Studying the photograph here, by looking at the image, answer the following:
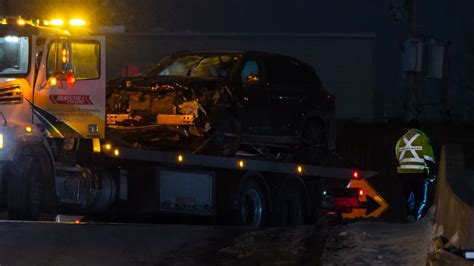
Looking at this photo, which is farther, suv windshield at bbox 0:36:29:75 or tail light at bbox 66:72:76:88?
tail light at bbox 66:72:76:88

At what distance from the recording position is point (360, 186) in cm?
1391

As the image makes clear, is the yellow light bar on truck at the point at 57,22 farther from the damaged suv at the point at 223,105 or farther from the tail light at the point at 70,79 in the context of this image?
the damaged suv at the point at 223,105

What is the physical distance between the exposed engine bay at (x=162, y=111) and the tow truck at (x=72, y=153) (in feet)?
1.38

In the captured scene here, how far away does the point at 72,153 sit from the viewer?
10414mm

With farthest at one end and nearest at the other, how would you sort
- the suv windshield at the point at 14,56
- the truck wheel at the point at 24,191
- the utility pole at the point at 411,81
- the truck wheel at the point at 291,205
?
the utility pole at the point at 411,81 < the truck wheel at the point at 291,205 < the suv windshield at the point at 14,56 < the truck wheel at the point at 24,191

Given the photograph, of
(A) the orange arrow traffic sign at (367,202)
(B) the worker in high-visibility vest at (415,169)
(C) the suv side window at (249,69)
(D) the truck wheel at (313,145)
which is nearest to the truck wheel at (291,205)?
(D) the truck wheel at (313,145)

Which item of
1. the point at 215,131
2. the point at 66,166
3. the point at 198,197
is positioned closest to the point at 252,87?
the point at 215,131

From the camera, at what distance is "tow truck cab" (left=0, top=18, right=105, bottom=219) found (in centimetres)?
998

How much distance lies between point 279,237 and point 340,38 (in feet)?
73.5

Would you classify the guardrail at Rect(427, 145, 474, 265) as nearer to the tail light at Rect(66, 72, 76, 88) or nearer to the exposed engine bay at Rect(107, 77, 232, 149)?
the exposed engine bay at Rect(107, 77, 232, 149)

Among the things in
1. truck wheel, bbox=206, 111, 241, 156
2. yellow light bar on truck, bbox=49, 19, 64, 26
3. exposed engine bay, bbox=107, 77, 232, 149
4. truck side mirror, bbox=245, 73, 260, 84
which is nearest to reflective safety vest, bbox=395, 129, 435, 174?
truck side mirror, bbox=245, 73, 260, 84

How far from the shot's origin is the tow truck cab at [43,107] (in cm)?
998

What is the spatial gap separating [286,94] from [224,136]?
6.27ft

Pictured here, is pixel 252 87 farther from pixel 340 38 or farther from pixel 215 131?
pixel 340 38
